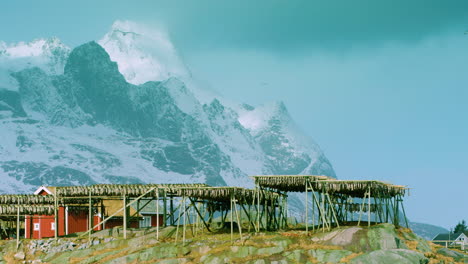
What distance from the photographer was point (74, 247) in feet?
176

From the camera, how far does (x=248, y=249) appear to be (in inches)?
1780

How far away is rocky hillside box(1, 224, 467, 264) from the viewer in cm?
4272

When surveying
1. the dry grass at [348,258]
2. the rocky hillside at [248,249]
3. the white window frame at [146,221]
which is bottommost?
the dry grass at [348,258]

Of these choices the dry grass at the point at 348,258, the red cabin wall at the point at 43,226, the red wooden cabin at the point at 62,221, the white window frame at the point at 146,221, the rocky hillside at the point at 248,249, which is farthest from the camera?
the white window frame at the point at 146,221

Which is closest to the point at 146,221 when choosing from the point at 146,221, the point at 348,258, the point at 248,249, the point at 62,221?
the point at 146,221

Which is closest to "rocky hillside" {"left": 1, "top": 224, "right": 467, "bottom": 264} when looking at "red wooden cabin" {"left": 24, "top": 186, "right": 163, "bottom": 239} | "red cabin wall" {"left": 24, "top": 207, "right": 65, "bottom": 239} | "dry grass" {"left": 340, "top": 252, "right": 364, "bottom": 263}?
"dry grass" {"left": 340, "top": 252, "right": 364, "bottom": 263}

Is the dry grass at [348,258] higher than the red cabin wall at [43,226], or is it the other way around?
the red cabin wall at [43,226]

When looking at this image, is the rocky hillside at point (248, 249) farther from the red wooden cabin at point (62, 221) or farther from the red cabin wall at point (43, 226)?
the red cabin wall at point (43, 226)

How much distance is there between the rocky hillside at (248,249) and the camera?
140 ft

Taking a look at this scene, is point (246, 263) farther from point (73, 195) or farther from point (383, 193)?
point (73, 195)

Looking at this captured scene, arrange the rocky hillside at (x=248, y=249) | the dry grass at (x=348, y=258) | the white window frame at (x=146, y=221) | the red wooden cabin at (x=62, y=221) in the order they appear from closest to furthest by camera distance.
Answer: the dry grass at (x=348, y=258) → the rocky hillside at (x=248, y=249) → the red wooden cabin at (x=62, y=221) → the white window frame at (x=146, y=221)

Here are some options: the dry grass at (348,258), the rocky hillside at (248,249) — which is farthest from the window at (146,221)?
the dry grass at (348,258)

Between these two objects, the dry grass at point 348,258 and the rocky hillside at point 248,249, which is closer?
the dry grass at point 348,258

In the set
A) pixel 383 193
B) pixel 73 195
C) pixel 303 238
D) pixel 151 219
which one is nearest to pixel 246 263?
pixel 303 238
